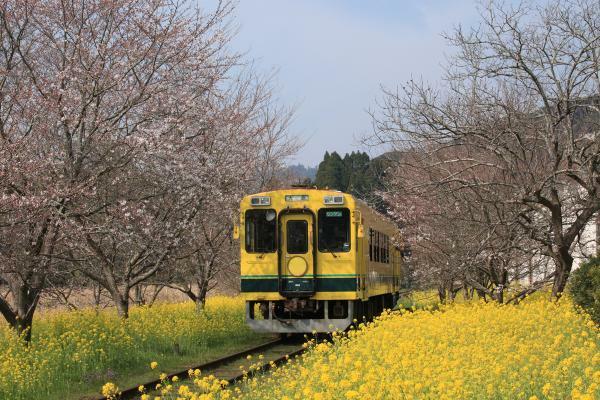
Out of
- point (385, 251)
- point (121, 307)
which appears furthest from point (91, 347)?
point (385, 251)

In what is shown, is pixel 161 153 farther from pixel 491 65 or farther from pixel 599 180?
pixel 599 180

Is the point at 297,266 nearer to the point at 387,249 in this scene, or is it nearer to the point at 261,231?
the point at 261,231

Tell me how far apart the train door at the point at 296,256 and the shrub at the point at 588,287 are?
5.12 m

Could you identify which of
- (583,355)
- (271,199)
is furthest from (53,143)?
(583,355)

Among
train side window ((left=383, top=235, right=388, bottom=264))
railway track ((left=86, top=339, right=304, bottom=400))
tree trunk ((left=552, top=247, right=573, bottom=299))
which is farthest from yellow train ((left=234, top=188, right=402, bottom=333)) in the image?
train side window ((left=383, top=235, right=388, bottom=264))

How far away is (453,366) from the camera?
22.1ft

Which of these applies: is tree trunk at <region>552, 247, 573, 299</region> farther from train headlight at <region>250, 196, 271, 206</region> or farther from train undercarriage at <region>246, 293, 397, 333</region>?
train headlight at <region>250, 196, 271, 206</region>

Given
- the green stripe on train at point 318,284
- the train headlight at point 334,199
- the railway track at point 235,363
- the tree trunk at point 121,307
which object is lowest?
the railway track at point 235,363

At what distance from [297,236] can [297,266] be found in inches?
24.5

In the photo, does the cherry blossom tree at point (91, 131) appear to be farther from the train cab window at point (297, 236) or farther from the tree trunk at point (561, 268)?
the tree trunk at point (561, 268)

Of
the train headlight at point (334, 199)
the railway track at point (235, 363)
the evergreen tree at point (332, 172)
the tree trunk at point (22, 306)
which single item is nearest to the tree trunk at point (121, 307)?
the railway track at point (235, 363)

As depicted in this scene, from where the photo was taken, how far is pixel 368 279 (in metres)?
17.0

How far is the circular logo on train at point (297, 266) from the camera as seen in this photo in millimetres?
15375

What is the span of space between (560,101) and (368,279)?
6.35 m
